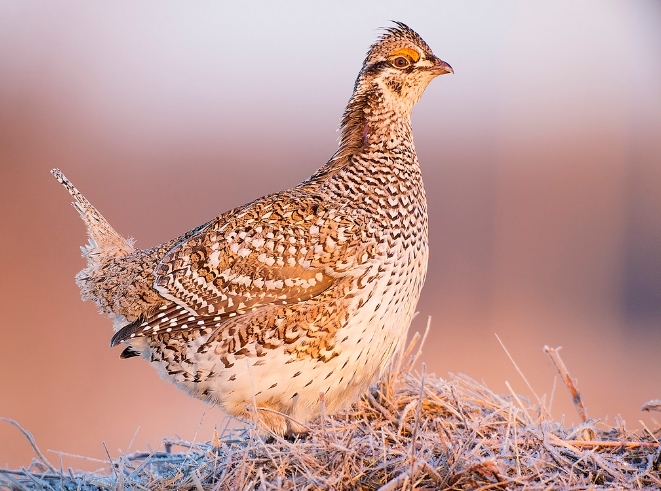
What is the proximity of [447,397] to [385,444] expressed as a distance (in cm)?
59

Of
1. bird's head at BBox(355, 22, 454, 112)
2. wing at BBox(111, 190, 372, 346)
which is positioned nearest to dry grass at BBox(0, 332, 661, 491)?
wing at BBox(111, 190, 372, 346)

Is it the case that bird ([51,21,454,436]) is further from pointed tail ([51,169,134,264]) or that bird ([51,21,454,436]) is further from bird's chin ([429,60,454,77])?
pointed tail ([51,169,134,264])

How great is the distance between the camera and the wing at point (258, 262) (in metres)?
4.14

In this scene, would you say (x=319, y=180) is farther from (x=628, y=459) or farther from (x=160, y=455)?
(x=628, y=459)

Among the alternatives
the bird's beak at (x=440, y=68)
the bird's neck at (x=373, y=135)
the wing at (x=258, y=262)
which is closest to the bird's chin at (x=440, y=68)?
the bird's beak at (x=440, y=68)

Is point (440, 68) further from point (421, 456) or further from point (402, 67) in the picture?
point (421, 456)

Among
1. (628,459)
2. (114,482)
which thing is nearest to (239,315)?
(114,482)

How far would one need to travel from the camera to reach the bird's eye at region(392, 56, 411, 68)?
4.74 metres

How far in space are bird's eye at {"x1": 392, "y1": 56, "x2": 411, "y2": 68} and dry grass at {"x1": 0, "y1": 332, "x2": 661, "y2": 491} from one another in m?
2.01

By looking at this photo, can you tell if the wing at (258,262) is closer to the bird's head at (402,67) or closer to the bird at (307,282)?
the bird at (307,282)

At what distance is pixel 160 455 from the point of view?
394 centimetres

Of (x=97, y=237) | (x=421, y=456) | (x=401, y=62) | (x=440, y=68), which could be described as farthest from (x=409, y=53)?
(x=421, y=456)

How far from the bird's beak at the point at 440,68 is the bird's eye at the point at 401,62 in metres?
0.17

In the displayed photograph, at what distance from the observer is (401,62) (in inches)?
187
